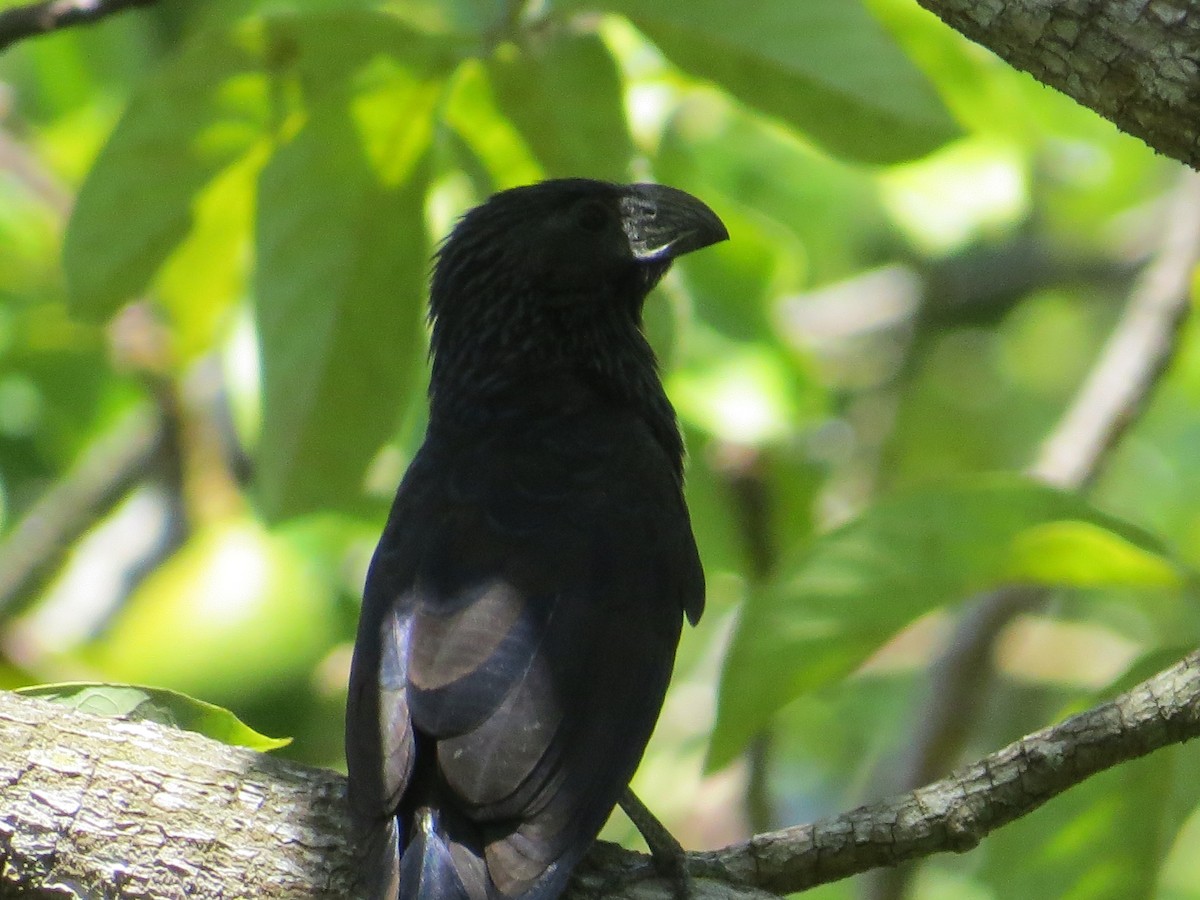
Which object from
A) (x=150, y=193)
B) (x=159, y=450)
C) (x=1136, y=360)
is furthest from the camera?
(x=159, y=450)

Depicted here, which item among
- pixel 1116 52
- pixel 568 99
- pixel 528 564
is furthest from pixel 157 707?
pixel 1116 52

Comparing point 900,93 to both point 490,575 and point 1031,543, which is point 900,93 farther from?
point 490,575

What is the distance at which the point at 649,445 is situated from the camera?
403 cm

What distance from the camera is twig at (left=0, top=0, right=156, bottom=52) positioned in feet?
11.7

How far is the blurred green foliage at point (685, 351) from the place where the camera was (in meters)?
3.33

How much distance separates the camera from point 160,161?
11.9 ft

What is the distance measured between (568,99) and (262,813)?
1707 mm

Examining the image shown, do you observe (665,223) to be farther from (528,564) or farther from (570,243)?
(528,564)

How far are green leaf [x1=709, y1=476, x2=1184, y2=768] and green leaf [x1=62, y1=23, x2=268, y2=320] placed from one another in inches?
62.5

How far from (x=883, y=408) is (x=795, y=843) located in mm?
5022

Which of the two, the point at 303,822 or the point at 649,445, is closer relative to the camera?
the point at 303,822

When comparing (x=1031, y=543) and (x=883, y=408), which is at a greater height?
(x=1031, y=543)

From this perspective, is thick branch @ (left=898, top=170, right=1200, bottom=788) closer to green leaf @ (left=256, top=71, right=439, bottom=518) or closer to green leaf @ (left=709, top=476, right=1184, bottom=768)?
green leaf @ (left=709, top=476, right=1184, bottom=768)

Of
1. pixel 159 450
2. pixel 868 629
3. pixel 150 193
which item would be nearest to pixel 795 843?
pixel 868 629
